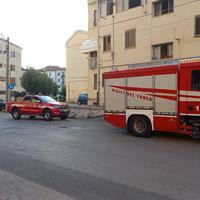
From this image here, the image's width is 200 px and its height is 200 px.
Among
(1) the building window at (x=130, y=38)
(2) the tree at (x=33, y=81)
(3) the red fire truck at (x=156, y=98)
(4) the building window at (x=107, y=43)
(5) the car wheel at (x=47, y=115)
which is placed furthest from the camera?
(2) the tree at (x=33, y=81)

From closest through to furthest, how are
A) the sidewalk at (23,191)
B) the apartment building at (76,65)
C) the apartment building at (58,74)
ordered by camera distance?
the sidewalk at (23,191), the apartment building at (76,65), the apartment building at (58,74)

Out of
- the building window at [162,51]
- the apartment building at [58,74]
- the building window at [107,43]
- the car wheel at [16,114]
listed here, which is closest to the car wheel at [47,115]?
the car wheel at [16,114]

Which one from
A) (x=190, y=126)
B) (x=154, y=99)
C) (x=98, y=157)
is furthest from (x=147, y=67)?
(x=98, y=157)

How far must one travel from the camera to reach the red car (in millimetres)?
22359

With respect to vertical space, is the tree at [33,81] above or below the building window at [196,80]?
above

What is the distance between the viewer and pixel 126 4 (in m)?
32.9

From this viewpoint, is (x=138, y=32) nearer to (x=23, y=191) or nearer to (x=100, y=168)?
(x=100, y=168)

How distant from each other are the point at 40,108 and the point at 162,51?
41.3ft

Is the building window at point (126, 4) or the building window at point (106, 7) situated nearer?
the building window at point (126, 4)

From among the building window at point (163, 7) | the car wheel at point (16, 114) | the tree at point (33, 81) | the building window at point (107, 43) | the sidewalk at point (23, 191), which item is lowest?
the sidewalk at point (23, 191)

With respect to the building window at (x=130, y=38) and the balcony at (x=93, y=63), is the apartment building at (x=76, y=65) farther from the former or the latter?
the building window at (x=130, y=38)

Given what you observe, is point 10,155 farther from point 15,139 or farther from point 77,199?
point 77,199

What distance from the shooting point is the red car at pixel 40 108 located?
22.4 meters

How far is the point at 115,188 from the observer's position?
20.9ft
